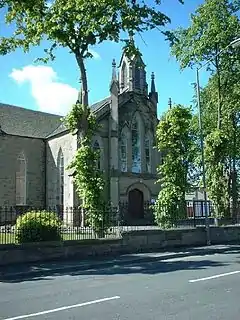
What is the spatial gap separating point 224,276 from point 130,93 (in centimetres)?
3104

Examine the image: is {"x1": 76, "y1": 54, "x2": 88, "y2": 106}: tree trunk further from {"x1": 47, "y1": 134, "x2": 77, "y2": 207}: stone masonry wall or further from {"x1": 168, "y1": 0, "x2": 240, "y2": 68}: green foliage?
{"x1": 47, "y1": 134, "x2": 77, "y2": 207}: stone masonry wall

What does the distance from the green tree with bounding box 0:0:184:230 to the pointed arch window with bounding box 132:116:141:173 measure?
18299 mm

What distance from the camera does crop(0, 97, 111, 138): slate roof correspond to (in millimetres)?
39781

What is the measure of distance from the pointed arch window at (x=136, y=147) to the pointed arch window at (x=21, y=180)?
10.0m

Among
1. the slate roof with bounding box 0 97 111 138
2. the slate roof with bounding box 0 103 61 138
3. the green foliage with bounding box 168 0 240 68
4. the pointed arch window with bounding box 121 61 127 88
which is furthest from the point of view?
the pointed arch window with bounding box 121 61 127 88

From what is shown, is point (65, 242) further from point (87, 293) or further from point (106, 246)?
point (87, 293)

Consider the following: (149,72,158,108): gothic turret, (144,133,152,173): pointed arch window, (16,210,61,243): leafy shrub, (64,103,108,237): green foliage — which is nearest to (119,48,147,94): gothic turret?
(149,72,158,108): gothic turret

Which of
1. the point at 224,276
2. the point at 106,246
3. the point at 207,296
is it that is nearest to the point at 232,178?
the point at 106,246

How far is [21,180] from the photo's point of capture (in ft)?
128

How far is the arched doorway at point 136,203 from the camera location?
38.8 metres

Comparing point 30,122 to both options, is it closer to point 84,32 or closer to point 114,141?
point 114,141

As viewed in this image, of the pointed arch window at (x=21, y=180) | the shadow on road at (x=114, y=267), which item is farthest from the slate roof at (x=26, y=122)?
the shadow on road at (x=114, y=267)

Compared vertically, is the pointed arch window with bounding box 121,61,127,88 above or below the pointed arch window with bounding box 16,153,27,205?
above

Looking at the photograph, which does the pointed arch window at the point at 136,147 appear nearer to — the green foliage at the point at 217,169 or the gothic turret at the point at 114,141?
the gothic turret at the point at 114,141
